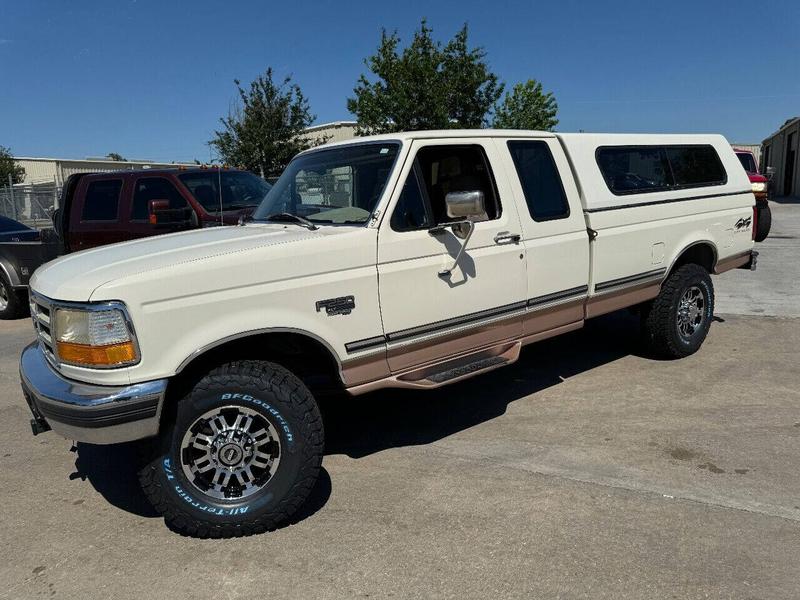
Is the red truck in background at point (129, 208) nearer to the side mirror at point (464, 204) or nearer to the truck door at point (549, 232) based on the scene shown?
the truck door at point (549, 232)

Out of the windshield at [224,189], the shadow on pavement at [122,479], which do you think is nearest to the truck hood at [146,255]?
the shadow on pavement at [122,479]

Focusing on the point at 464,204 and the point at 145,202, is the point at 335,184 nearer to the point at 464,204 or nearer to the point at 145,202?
the point at 464,204

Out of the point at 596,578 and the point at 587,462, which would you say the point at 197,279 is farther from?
the point at 587,462

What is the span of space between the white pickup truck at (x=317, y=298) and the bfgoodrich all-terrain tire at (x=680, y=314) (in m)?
0.41

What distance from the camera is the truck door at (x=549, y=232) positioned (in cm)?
443

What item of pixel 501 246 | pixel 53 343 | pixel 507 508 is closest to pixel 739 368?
pixel 501 246

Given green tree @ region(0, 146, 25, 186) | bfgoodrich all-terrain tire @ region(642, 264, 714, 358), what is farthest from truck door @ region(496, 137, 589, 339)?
green tree @ region(0, 146, 25, 186)

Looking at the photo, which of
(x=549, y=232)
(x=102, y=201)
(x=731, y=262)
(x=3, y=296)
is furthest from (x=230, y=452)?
(x=3, y=296)

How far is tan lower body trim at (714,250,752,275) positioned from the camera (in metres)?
6.11

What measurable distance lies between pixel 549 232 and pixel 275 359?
2.20 meters

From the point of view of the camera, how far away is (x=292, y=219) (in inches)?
161

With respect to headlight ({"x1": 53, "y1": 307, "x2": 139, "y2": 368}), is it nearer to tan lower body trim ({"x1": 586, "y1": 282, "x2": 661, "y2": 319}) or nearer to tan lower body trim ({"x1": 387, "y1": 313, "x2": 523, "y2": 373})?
tan lower body trim ({"x1": 387, "y1": 313, "x2": 523, "y2": 373})

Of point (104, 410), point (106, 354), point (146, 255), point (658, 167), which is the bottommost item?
point (104, 410)

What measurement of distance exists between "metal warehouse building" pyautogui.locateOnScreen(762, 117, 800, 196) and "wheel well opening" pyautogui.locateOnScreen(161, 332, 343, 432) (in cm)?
3899
